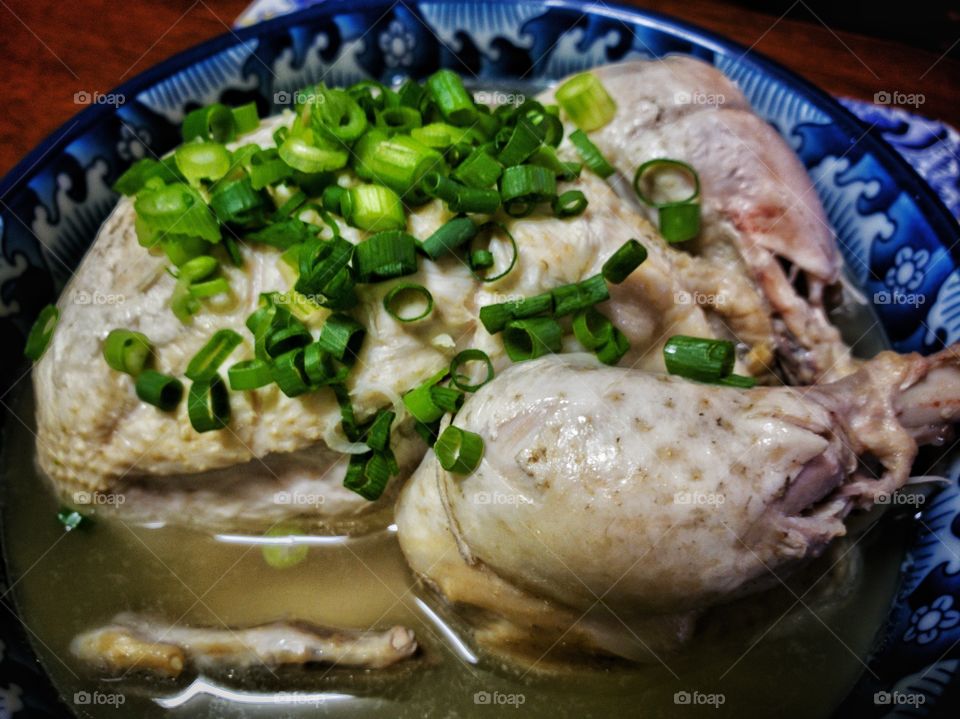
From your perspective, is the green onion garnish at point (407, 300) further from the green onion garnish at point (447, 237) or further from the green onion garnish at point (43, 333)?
the green onion garnish at point (43, 333)

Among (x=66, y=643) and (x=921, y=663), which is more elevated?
(x=66, y=643)

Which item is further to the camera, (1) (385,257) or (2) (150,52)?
(2) (150,52)

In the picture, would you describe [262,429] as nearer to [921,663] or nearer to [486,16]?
[921,663]

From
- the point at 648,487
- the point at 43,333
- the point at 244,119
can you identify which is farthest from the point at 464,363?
the point at 43,333

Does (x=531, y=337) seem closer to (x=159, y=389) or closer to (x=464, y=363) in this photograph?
(x=464, y=363)

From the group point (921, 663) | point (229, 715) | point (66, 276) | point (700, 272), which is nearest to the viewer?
point (921, 663)

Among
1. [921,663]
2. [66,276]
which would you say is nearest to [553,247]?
[921,663]

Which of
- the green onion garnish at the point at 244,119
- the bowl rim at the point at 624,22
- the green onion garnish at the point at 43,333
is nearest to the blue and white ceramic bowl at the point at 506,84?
the bowl rim at the point at 624,22

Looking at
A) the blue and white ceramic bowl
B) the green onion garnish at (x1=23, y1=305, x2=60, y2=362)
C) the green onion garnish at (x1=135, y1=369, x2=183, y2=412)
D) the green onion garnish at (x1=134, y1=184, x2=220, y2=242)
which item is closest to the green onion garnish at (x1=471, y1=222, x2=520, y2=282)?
the green onion garnish at (x1=134, y1=184, x2=220, y2=242)
